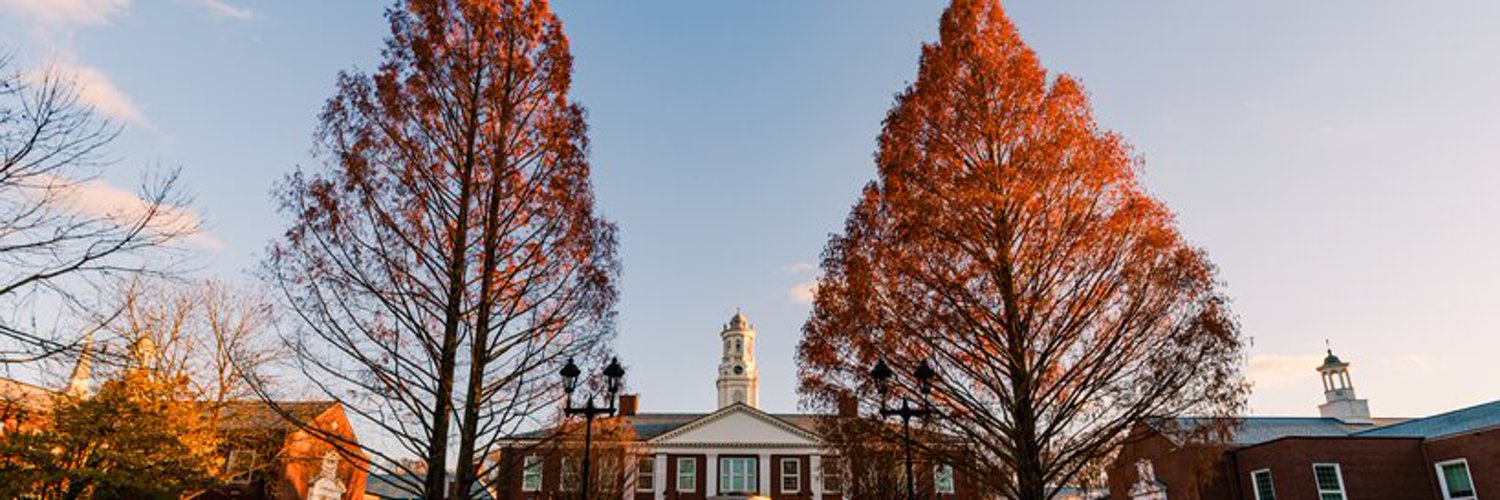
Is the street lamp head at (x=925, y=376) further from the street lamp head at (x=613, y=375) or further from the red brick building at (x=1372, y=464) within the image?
the red brick building at (x=1372, y=464)

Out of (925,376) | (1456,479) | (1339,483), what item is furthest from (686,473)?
(925,376)

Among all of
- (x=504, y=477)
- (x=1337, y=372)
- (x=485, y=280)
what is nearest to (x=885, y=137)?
(x=485, y=280)

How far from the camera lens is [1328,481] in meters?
30.0

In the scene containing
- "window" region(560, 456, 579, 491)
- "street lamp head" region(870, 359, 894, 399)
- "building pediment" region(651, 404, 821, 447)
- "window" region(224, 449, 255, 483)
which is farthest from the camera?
"building pediment" region(651, 404, 821, 447)

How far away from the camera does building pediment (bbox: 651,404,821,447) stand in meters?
45.7

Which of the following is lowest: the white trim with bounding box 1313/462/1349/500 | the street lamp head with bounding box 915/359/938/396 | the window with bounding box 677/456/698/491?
the white trim with bounding box 1313/462/1349/500

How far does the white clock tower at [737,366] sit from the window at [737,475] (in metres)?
34.3

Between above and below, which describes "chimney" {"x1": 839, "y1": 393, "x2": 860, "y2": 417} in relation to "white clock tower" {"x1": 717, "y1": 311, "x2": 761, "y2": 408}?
below

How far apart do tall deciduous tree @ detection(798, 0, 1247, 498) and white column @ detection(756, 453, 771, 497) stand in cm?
3297

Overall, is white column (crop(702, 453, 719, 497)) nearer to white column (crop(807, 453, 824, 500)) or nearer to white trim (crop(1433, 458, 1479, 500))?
white column (crop(807, 453, 824, 500))

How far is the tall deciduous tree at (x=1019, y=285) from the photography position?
37.2ft

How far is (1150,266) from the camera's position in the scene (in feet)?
37.7

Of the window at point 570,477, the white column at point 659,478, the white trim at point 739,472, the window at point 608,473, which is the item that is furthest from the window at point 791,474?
the window at point 608,473

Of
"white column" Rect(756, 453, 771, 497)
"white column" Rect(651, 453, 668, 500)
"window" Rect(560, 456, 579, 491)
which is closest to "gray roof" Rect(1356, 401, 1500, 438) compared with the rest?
"white column" Rect(756, 453, 771, 497)
